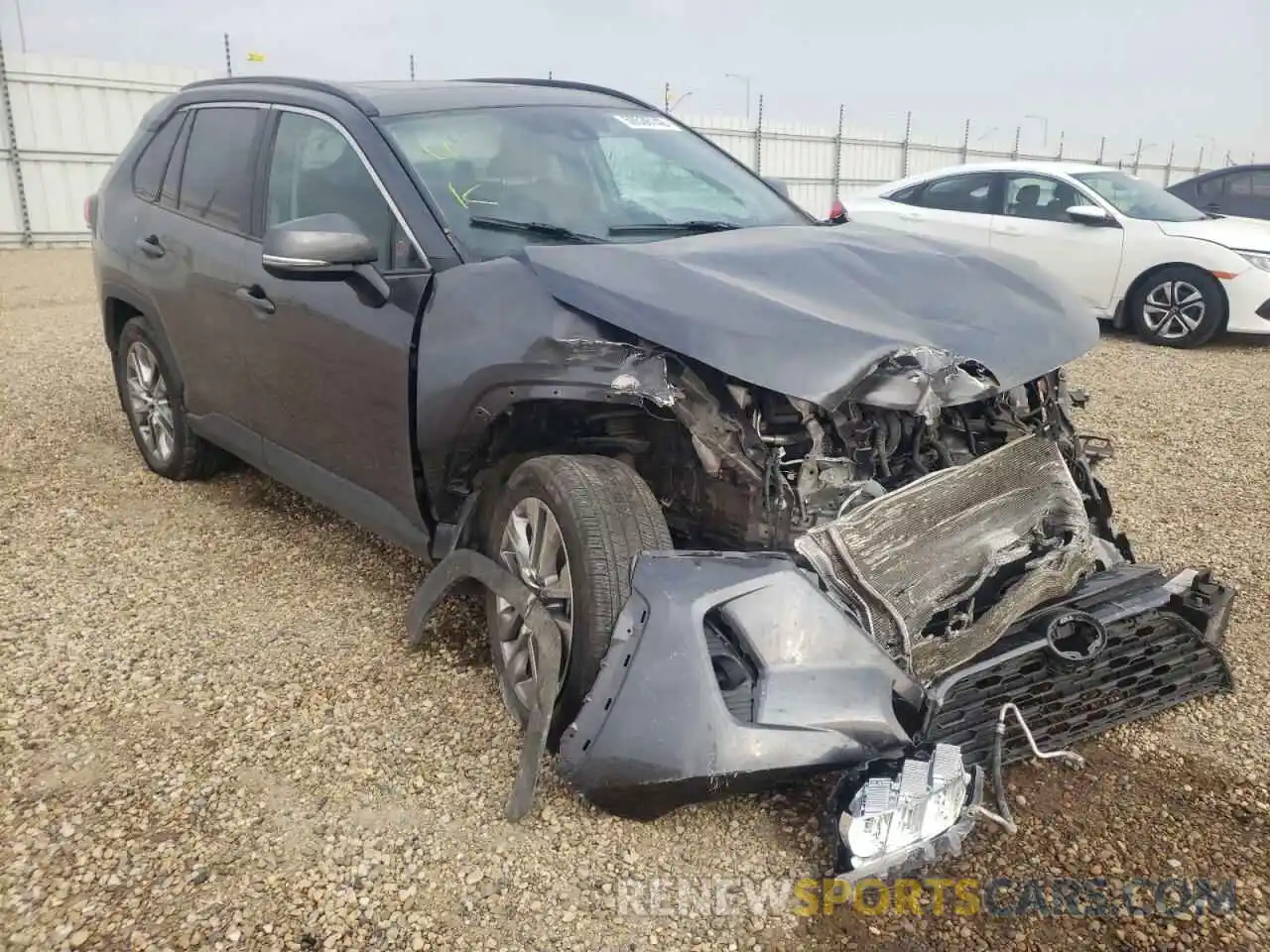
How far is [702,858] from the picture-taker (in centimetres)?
236

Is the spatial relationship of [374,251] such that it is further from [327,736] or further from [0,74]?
[0,74]

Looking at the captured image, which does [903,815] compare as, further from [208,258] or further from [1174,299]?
[1174,299]

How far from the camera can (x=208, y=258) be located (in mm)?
3928

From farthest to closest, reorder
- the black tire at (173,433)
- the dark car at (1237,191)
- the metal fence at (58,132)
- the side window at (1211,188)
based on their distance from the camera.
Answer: the metal fence at (58,132) < the side window at (1211,188) < the dark car at (1237,191) < the black tire at (173,433)

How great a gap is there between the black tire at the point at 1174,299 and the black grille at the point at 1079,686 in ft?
20.4

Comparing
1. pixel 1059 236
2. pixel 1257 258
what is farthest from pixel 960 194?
pixel 1257 258

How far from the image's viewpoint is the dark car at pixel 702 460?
2.26 m

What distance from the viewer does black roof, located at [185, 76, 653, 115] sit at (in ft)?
11.3

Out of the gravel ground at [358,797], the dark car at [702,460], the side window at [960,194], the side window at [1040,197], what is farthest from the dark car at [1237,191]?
the dark car at [702,460]

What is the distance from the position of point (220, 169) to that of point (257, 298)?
2.59 ft

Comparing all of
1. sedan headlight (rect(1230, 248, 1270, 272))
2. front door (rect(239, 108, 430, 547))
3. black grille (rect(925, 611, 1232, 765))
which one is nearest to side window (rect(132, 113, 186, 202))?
front door (rect(239, 108, 430, 547))

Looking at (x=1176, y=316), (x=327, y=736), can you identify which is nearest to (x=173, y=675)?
(x=327, y=736)

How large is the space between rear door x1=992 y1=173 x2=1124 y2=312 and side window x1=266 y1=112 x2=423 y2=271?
21.8 feet

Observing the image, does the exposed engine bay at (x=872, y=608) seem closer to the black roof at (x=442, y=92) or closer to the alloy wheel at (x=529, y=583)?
the alloy wheel at (x=529, y=583)
